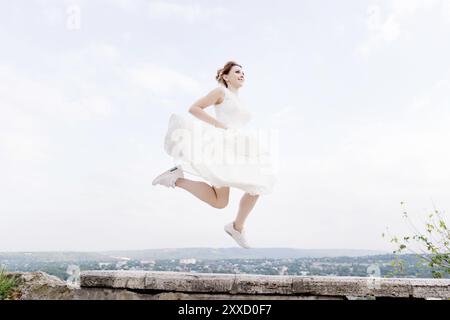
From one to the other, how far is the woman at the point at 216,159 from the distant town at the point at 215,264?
0.60 meters

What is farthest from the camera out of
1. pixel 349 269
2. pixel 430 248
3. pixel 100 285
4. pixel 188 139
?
pixel 430 248

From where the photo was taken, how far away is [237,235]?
4.14 m

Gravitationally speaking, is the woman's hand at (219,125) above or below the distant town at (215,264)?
above

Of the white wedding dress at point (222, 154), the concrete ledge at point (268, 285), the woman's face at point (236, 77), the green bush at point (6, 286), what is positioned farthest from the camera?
the green bush at point (6, 286)

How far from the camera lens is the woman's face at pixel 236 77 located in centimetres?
432

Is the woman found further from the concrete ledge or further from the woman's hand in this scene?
the concrete ledge

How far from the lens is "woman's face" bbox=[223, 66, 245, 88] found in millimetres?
4316

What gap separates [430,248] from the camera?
5.18 meters

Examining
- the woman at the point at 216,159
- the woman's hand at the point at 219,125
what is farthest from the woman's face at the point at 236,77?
the woman's hand at the point at 219,125

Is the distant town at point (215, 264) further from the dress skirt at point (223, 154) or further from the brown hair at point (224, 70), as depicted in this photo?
the brown hair at point (224, 70)

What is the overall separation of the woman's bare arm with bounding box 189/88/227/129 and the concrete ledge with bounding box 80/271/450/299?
1.25 m
